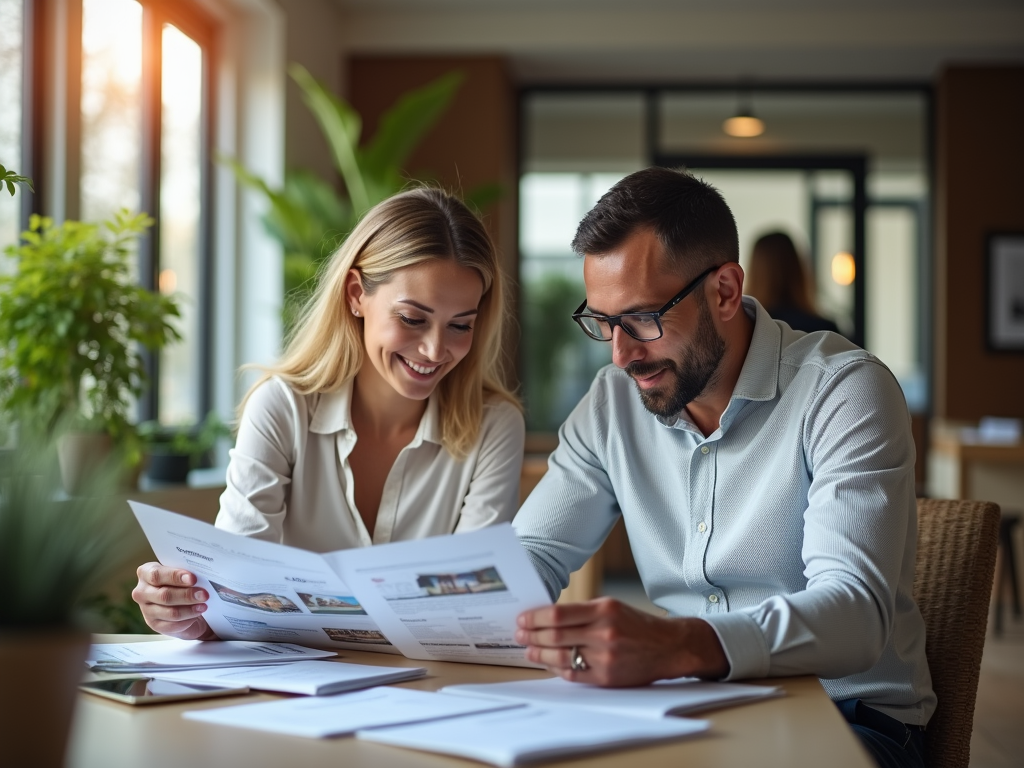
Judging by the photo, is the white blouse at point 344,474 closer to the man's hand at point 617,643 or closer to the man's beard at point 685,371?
the man's beard at point 685,371

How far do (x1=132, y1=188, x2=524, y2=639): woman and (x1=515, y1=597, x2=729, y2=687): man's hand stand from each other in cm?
76

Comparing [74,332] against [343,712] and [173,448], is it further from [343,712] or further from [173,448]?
[343,712]

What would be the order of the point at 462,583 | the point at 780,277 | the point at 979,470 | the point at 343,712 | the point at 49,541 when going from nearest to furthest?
A: 1. the point at 49,541
2. the point at 343,712
3. the point at 462,583
4. the point at 780,277
5. the point at 979,470

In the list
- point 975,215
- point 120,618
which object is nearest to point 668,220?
point 120,618

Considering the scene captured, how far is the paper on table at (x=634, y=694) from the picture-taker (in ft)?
3.39

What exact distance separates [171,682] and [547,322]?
5813 millimetres

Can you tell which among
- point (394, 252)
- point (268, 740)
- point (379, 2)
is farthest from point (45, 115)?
point (268, 740)

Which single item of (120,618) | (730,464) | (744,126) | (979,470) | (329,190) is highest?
(744,126)

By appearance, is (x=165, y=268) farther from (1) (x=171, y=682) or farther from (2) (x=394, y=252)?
(1) (x=171, y=682)

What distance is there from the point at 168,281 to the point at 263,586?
3653mm

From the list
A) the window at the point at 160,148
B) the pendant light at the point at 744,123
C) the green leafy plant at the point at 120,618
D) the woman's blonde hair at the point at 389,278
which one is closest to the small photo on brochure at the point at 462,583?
the woman's blonde hair at the point at 389,278

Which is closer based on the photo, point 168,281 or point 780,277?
point 780,277

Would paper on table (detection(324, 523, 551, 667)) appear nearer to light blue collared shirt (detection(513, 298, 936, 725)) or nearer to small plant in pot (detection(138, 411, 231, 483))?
light blue collared shirt (detection(513, 298, 936, 725))

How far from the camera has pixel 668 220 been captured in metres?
1.55
